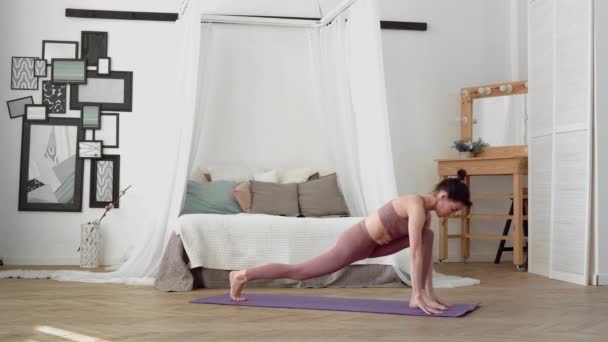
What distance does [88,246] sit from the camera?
6.45 m

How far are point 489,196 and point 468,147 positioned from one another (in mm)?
561

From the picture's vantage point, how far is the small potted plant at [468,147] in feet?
23.2

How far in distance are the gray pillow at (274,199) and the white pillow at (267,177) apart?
0.22 meters

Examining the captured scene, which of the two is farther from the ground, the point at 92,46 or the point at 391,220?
the point at 92,46

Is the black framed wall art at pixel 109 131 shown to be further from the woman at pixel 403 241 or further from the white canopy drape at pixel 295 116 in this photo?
the woman at pixel 403 241

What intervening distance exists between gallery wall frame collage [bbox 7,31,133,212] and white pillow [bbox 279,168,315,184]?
1.61m

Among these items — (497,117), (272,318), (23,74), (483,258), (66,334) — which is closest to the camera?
(66,334)

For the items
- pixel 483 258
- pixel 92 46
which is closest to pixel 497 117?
pixel 483 258

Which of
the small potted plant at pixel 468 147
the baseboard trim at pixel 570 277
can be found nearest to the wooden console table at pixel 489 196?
the small potted plant at pixel 468 147

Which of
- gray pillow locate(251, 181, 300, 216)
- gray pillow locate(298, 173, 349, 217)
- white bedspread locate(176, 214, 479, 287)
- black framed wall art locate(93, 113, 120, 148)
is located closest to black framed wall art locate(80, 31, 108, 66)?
black framed wall art locate(93, 113, 120, 148)

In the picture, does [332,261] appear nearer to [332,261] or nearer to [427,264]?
[332,261]

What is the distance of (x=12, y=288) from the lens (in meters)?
4.78

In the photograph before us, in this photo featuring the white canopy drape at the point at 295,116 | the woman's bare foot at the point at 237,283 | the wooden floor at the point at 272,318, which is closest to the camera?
the wooden floor at the point at 272,318

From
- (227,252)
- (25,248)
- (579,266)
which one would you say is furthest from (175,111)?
(579,266)
